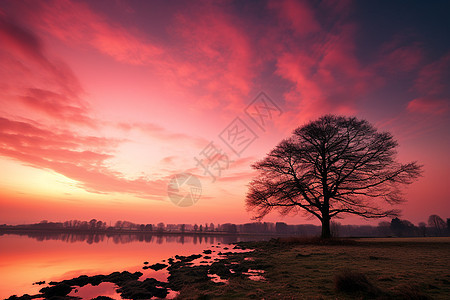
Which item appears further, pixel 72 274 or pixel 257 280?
pixel 72 274

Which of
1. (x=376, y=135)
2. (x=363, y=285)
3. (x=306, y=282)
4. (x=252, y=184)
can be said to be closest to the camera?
(x=363, y=285)

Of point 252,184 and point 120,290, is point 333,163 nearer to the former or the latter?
point 252,184

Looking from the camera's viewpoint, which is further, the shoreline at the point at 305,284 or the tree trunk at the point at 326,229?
the tree trunk at the point at 326,229

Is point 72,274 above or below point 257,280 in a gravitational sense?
below

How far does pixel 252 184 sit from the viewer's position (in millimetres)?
23547

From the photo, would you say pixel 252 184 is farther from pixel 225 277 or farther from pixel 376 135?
pixel 225 277

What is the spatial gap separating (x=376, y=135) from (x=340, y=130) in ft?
10.3

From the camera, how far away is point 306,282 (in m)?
7.39

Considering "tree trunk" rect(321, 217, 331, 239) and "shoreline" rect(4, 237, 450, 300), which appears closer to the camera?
"shoreline" rect(4, 237, 450, 300)

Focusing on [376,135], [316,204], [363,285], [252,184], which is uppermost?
[376,135]

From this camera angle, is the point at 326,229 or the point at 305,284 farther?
the point at 326,229

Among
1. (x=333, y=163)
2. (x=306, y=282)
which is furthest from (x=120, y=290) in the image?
(x=333, y=163)

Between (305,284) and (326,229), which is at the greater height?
(326,229)

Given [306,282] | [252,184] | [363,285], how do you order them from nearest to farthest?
[363,285], [306,282], [252,184]
